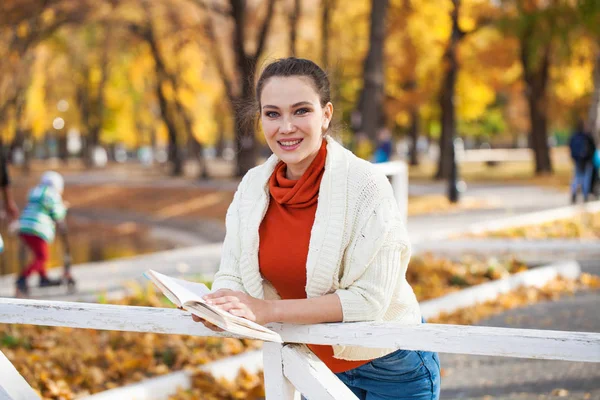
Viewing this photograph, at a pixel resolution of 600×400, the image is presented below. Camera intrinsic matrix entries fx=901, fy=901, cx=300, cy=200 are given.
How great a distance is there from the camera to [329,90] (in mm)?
3086

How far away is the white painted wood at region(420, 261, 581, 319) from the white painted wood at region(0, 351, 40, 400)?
6.03 meters

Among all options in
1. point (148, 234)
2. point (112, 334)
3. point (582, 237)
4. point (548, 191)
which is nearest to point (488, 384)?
point (112, 334)

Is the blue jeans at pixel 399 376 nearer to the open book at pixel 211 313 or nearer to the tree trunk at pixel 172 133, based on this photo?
the open book at pixel 211 313

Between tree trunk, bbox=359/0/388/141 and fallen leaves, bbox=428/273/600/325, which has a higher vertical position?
tree trunk, bbox=359/0/388/141

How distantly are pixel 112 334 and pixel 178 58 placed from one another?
32877mm

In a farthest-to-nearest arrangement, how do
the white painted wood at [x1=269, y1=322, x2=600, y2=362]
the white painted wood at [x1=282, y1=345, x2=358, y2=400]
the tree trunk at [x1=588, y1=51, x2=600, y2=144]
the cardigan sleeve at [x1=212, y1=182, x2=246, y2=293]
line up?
the tree trunk at [x1=588, y1=51, x2=600, y2=144] → the cardigan sleeve at [x1=212, y1=182, x2=246, y2=293] → the white painted wood at [x1=282, y1=345, x2=358, y2=400] → the white painted wood at [x1=269, y1=322, x2=600, y2=362]

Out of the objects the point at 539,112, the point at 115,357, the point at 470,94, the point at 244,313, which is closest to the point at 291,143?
the point at 244,313

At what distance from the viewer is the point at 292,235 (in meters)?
2.92

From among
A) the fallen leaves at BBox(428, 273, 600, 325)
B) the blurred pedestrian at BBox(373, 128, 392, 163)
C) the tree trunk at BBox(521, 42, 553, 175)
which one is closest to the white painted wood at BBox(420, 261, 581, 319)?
the fallen leaves at BBox(428, 273, 600, 325)

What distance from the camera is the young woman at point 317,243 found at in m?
2.79

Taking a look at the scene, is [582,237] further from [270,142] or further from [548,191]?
[548,191]

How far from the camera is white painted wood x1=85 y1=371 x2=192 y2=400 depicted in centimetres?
565

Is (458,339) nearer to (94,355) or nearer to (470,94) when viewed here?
(94,355)

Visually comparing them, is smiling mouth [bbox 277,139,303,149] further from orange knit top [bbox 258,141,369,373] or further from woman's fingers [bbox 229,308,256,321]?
woman's fingers [bbox 229,308,256,321]
